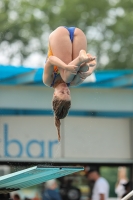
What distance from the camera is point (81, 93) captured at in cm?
1722

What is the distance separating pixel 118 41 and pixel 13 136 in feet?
69.7

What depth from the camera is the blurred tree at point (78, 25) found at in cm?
3597

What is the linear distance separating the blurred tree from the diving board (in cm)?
2545

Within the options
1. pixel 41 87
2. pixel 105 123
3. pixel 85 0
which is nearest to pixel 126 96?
pixel 105 123

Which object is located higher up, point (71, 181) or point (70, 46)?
point (70, 46)

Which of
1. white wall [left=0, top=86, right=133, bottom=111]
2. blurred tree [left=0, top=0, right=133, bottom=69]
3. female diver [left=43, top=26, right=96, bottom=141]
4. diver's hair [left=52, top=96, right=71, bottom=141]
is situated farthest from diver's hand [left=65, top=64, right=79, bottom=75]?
blurred tree [left=0, top=0, right=133, bottom=69]

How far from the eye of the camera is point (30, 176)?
31.9ft

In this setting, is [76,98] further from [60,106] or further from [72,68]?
[72,68]

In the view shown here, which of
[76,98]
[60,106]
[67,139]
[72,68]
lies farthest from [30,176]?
[76,98]

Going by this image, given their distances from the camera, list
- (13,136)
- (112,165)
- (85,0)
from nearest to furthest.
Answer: (13,136), (112,165), (85,0)

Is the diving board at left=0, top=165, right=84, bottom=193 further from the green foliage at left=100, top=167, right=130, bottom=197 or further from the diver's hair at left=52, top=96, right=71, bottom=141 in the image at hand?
the green foliage at left=100, top=167, right=130, bottom=197

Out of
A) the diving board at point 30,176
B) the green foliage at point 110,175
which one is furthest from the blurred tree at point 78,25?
the diving board at point 30,176

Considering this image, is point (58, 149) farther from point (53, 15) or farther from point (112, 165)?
point (53, 15)

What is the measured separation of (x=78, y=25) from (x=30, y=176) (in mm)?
27210
